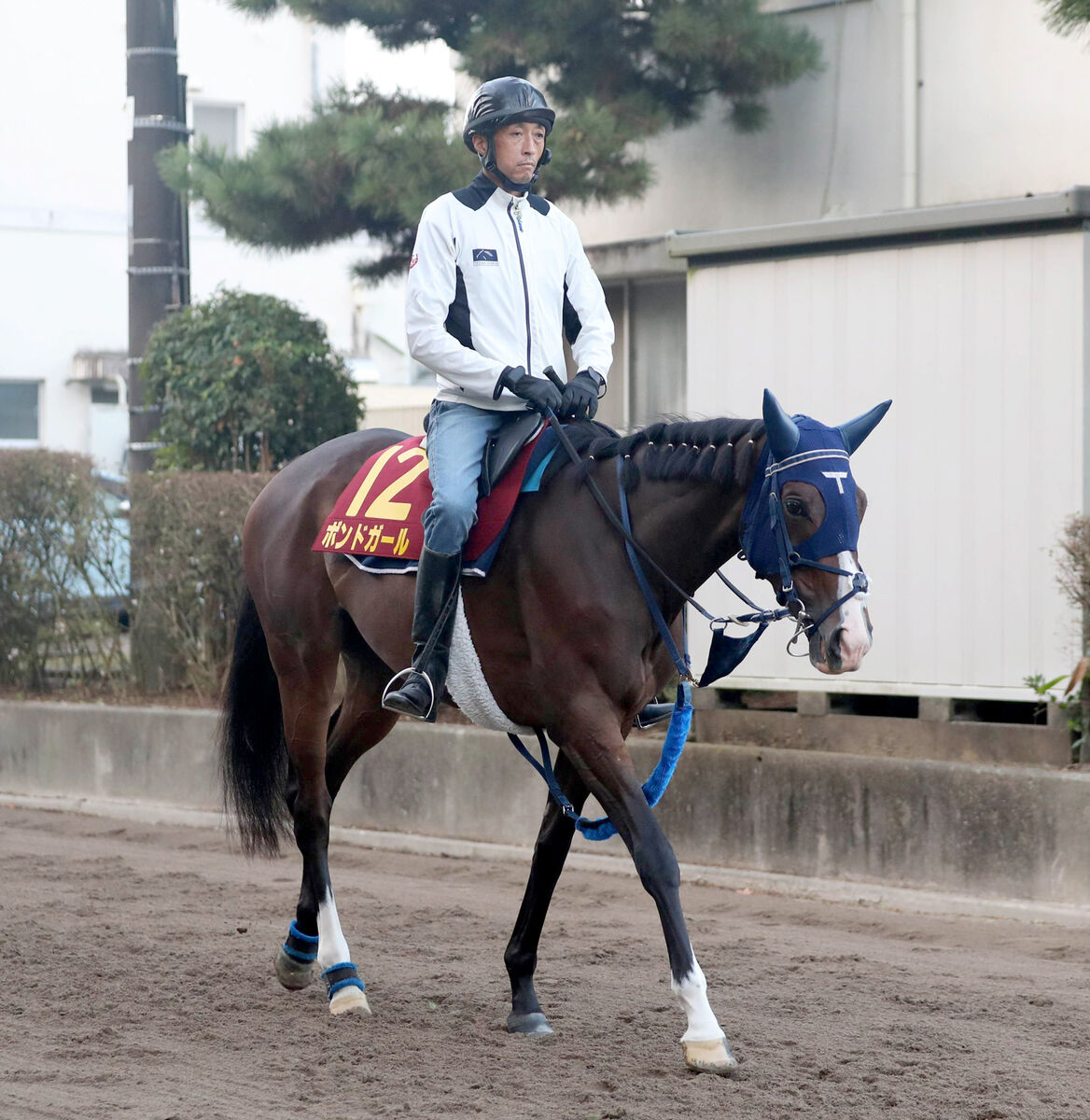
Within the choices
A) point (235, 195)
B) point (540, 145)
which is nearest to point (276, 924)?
point (540, 145)

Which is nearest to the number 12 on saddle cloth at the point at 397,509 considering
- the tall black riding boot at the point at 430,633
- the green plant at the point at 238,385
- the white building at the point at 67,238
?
the tall black riding boot at the point at 430,633

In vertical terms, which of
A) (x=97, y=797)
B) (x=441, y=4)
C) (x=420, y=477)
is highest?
(x=441, y=4)

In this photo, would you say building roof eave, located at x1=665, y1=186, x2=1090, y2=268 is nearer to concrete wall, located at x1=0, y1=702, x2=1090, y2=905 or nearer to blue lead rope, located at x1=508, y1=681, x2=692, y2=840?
concrete wall, located at x1=0, y1=702, x2=1090, y2=905

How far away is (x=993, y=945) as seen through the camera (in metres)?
6.73

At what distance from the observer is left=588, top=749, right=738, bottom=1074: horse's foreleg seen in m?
4.65

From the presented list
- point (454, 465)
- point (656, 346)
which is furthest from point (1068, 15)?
point (656, 346)

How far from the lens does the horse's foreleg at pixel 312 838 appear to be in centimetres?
583

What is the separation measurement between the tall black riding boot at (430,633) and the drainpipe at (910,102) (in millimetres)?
6993

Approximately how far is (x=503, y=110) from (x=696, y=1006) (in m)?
2.87

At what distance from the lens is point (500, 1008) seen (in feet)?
18.3

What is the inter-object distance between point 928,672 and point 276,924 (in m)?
3.52

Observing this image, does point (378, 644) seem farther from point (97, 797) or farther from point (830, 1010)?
point (97, 797)

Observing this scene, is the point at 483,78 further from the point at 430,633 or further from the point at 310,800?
the point at 430,633

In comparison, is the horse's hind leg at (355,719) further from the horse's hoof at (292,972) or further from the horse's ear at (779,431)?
the horse's ear at (779,431)
